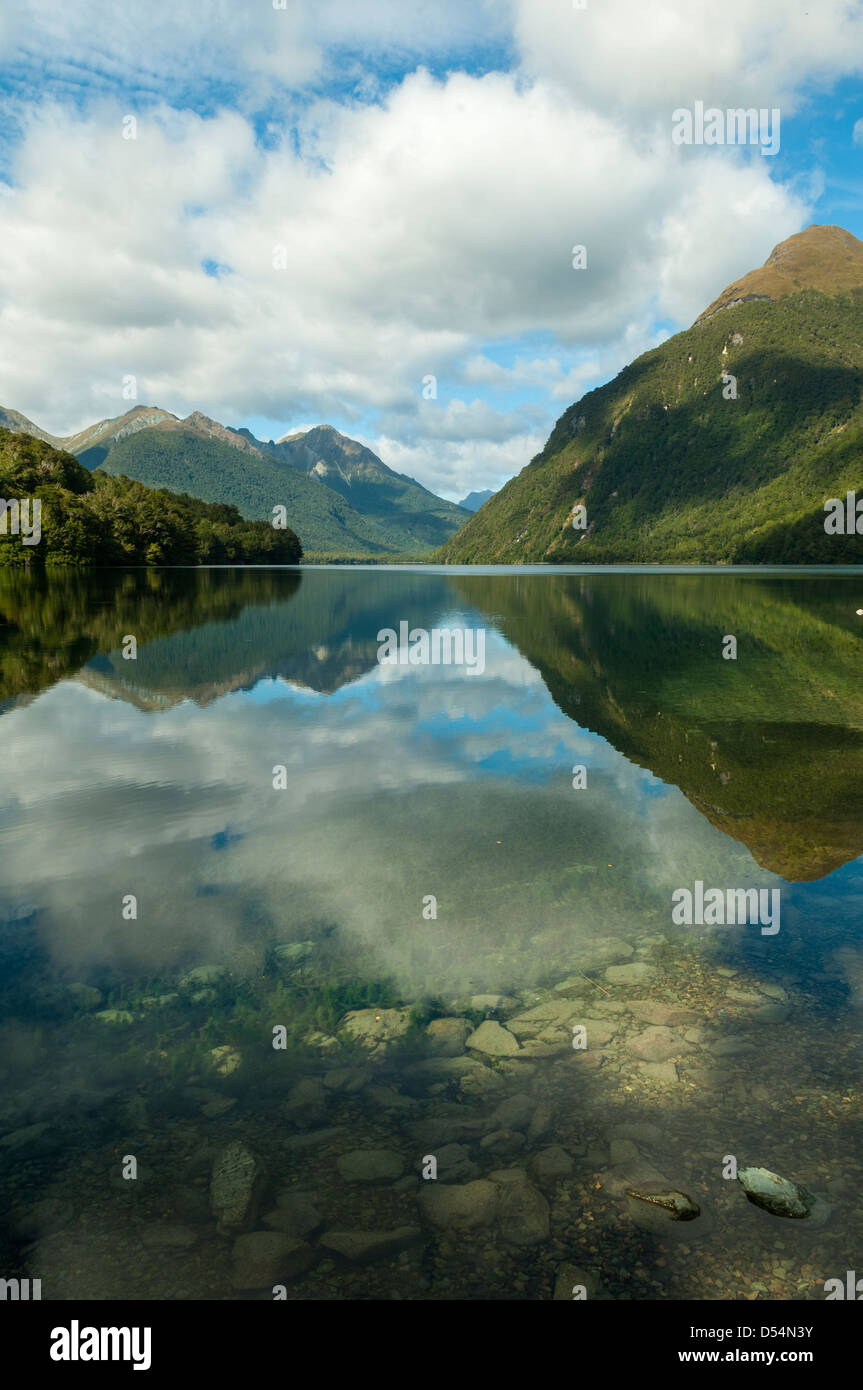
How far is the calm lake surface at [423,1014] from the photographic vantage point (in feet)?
16.5

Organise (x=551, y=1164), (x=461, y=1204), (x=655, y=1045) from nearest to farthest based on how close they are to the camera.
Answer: (x=461, y=1204) < (x=551, y=1164) < (x=655, y=1045)

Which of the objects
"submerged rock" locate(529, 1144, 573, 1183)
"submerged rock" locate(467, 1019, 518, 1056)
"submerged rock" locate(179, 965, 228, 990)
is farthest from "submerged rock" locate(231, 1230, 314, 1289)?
"submerged rock" locate(179, 965, 228, 990)

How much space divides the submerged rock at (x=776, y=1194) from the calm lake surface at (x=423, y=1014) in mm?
73

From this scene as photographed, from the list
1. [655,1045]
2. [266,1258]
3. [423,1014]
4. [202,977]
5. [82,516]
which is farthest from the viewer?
[82,516]

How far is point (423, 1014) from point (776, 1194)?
3628 mm

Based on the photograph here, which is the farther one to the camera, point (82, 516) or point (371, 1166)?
point (82, 516)

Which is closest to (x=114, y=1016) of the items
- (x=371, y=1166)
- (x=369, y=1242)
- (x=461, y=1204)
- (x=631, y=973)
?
(x=371, y=1166)

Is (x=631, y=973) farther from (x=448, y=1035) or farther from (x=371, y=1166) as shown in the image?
(x=371, y=1166)

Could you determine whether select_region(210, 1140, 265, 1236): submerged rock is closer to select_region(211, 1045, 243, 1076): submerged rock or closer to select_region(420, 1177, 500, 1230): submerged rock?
select_region(211, 1045, 243, 1076): submerged rock

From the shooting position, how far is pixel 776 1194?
209 inches

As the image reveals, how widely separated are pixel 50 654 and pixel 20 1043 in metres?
28.7

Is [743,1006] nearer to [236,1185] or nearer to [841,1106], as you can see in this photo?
[841,1106]

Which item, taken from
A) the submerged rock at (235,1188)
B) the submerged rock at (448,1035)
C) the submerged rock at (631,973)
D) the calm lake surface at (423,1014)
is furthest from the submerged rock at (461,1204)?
the submerged rock at (631,973)
